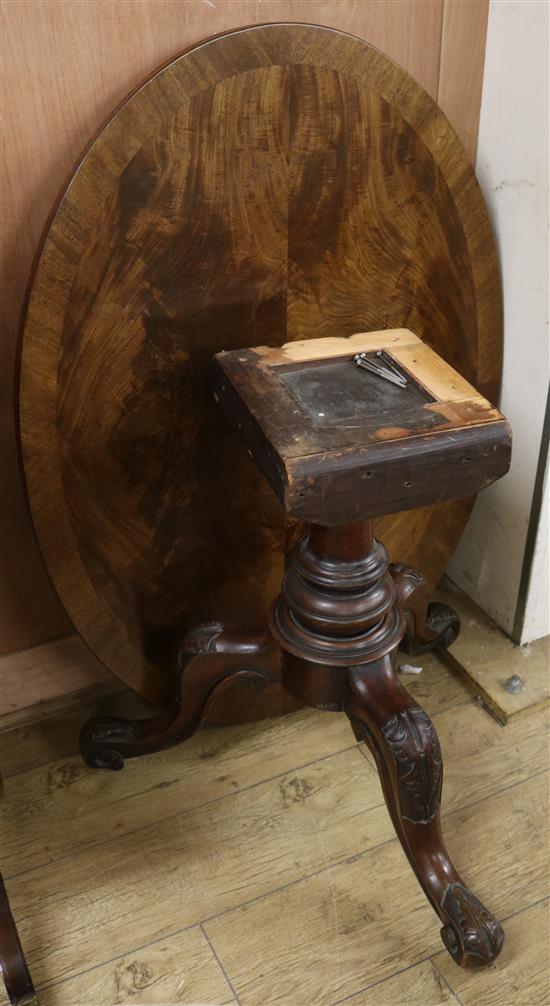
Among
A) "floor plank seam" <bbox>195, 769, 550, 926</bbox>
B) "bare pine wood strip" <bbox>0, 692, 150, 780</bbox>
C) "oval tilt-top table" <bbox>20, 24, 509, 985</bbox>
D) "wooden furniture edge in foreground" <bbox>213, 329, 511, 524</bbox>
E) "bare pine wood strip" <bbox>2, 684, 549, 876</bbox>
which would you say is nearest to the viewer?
"wooden furniture edge in foreground" <bbox>213, 329, 511, 524</bbox>

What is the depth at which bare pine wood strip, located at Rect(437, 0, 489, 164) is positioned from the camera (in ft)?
4.78

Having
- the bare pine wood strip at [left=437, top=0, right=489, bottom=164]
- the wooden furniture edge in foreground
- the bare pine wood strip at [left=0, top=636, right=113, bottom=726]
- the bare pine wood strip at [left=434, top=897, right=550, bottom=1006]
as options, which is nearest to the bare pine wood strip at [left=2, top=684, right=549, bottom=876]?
the bare pine wood strip at [left=0, top=636, right=113, bottom=726]

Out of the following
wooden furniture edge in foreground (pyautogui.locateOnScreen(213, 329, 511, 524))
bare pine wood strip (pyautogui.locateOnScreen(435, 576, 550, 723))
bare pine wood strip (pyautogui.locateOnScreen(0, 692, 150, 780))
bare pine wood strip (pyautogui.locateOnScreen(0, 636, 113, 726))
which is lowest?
bare pine wood strip (pyautogui.locateOnScreen(0, 692, 150, 780))

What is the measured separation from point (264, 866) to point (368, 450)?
2.22ft

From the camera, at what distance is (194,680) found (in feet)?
4.74

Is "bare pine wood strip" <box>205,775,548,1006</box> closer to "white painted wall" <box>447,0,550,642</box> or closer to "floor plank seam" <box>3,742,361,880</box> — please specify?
"floor plank seam" <box>3,742,361,880</box>

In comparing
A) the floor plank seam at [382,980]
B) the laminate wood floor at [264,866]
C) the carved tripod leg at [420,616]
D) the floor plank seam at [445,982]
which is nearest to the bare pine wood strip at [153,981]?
the laminate wood floor at [264,866]

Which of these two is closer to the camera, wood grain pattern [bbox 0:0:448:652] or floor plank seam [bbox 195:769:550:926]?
wood grain pattern [bbox 0:0:448:652]

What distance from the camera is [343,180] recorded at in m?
1.37

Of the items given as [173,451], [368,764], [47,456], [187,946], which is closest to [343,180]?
[173,451]

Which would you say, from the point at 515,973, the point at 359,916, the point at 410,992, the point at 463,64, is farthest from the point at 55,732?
the point at 463,64

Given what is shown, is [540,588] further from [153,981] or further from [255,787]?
[153,981]

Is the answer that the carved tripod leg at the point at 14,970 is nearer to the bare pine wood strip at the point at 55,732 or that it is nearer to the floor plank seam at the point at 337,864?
the floor plank seam at the point at 337,864

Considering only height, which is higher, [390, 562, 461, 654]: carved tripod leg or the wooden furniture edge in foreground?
the wooden furniture edge in foreground
